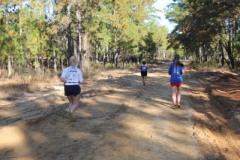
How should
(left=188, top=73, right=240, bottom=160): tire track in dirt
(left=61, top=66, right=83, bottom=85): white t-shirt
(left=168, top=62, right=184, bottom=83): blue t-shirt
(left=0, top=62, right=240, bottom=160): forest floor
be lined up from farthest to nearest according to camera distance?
(left=168, top=62, right=184, bottom=83): blue t-shirt → (left=61, top=66, right=83, bottom=85): white t-shirt → (left=188, top=73, right=240, bottom=160): tire track in dirt → (left=0, top=62, right=240, bottom=160): forest floor

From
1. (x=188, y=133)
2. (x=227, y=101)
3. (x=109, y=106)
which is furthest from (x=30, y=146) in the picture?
(x=227, y=101)

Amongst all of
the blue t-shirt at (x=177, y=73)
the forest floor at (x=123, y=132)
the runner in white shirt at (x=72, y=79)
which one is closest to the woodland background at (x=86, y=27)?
the blue t-shirt at (x=177, y=73)

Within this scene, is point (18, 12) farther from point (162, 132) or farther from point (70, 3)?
point (162, 132)

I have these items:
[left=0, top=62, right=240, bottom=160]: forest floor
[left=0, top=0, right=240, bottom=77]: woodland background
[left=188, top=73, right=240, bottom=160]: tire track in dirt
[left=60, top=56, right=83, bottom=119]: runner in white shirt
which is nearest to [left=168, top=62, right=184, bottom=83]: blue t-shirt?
[left=0, top=62, right=240, bottom=160]: forest floor

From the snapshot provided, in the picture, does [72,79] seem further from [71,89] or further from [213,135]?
[213,135]

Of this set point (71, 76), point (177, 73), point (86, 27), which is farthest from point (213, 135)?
point (86, 27)

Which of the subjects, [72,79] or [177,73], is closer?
[72,79]

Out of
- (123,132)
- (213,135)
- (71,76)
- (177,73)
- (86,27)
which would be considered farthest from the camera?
(86,27)

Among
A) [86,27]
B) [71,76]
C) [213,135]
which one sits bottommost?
[213,135]

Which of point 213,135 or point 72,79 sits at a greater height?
point 72,79

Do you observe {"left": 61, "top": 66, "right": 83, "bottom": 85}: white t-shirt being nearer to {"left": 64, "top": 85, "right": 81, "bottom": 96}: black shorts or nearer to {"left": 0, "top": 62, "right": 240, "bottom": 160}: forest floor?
{"left": 64, "top": 85, "right": 81, "bottom": 96}: black shorts

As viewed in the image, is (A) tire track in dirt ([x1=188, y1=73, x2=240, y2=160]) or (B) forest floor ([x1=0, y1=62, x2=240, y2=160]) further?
(A) tire track in dirt ([x1=188, y1=73, x2=240, y2=160])

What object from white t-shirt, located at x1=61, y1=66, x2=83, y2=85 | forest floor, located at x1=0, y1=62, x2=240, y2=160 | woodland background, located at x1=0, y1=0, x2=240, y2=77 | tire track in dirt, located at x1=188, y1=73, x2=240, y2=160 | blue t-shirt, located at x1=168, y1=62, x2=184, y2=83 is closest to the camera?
forest floor, located at x1=0, y1=62, x2=240, y2=160

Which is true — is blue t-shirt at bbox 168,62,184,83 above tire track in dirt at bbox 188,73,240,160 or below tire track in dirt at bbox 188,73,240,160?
above
